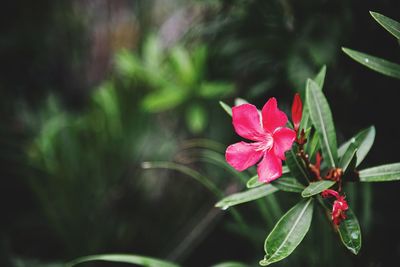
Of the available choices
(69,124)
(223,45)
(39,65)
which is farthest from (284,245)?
(39,65)

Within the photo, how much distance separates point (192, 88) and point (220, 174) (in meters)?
0.34

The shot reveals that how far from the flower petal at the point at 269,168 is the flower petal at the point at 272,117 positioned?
0.12 feet

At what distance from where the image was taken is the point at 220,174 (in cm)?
138

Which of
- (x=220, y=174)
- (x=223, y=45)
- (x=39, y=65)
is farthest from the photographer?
(x=39, y=65)

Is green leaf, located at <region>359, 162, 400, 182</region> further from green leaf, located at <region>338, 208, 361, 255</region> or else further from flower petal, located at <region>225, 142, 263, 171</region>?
flower petal, located at <region>225, 142, 263, 171</region>

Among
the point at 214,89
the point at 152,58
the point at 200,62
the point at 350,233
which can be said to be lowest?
the point at 350,233

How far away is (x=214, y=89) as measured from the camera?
3.87ft

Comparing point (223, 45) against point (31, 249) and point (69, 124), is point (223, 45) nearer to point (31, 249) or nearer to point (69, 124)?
point (69, 124)

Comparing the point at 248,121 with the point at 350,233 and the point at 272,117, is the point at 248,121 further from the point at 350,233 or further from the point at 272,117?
the point at 350,233

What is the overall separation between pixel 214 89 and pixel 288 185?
643mm

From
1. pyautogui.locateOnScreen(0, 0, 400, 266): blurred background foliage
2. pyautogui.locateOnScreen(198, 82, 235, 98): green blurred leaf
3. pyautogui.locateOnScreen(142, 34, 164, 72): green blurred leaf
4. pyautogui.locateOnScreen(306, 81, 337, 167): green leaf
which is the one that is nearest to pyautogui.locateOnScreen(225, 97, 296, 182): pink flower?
pyautogui.locateOnScreen(306, 81, 337, 167): green leaf

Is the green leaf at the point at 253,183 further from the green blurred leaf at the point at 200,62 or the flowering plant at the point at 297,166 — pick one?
the green blurred leaf at the point at 200,62

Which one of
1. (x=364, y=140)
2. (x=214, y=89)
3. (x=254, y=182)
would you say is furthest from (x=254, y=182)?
(x=214, y=89)

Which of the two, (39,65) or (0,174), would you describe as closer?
(0,174)
